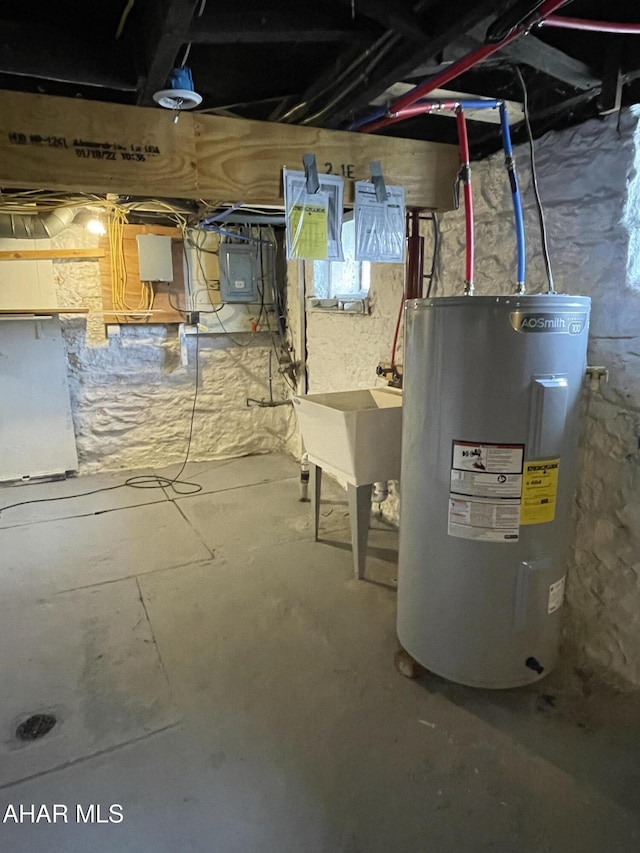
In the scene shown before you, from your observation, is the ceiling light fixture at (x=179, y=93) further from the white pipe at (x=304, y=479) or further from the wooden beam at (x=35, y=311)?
the wooden beam at (x=35, y=311)

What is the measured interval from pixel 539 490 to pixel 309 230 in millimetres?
1135

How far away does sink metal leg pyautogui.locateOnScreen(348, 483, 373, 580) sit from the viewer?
238cm

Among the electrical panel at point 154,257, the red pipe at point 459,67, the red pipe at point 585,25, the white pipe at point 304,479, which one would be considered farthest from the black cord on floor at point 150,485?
the red pipe at point 585,25

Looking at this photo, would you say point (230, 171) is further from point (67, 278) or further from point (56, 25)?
point (67, 278)

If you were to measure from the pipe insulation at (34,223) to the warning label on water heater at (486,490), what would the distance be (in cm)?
333

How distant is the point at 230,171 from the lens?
5.73ft

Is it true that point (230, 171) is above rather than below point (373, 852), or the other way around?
above

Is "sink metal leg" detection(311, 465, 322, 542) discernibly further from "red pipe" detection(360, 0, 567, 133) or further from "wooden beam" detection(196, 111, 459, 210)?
"red pipe" detection(360, 0, 567, 133)

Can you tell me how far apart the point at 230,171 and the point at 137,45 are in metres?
0.41

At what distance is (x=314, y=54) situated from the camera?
1634 mm

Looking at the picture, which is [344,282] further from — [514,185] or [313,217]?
[514,185]

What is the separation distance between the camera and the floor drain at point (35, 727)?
1.61 metres

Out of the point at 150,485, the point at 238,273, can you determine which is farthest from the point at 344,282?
the point at 150,485

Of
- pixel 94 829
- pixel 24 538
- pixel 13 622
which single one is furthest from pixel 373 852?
pixel 24 538
